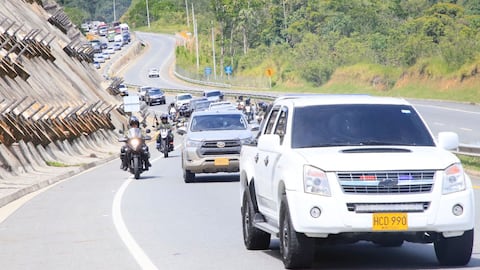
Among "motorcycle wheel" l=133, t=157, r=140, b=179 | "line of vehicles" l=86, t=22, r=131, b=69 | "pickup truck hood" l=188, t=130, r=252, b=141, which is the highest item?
"pickup truck hood" l=188, t=130, r=252, b=141

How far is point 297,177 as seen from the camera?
40.2 ft

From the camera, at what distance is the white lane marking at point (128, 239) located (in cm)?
1365

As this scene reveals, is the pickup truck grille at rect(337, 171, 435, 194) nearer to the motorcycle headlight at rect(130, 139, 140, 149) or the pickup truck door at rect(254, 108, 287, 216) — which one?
the pickup truck door at rect(254, 108, 287, 216)

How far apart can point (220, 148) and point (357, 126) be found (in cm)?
1637

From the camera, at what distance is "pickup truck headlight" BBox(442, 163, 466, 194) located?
1208 cm

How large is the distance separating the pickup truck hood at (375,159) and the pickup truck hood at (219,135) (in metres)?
17.2

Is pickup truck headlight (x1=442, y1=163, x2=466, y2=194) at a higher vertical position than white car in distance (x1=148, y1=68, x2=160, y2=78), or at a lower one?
higher

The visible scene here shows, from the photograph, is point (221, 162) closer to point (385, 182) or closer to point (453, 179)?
point (453, 179)

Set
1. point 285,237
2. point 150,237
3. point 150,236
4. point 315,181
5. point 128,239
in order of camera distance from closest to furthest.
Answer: point 315,181 < point 285,237 < point 128,239 < point 150,237 < point 150,236

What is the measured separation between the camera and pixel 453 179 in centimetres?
1216

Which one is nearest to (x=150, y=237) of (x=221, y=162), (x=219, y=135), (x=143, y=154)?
(x=221, y=162)

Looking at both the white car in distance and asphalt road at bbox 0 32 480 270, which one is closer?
asphalt road at bbox 0 32 480 270

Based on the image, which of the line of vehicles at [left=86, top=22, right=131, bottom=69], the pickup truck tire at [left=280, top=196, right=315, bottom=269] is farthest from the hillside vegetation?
the pickup truck tire at [left=280, top=196, right=315, bottom=269]

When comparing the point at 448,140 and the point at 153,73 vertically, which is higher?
the point at 448,140
